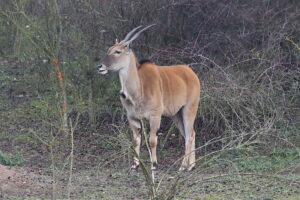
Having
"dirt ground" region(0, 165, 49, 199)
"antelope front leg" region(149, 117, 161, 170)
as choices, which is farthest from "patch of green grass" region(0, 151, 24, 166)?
"antelope front leg" region(149, 117, 161, 170)

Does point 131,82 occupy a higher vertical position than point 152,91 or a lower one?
higher

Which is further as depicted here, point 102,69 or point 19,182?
point 102,69

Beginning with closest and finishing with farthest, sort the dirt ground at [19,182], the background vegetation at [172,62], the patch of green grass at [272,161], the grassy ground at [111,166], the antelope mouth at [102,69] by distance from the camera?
the grassy ground at [111,166]
the dirt ground at [19,182]
the patch of green grass at [272,161]
the antelope mouth at [102,69]
the background vegetation at [172,62]

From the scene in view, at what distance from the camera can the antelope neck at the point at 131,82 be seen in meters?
9.33

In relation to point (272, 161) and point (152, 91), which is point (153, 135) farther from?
point (272, 161)

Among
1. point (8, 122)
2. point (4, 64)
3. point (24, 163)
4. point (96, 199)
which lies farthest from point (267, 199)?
point (4, 64)

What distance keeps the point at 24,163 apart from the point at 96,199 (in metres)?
2.79

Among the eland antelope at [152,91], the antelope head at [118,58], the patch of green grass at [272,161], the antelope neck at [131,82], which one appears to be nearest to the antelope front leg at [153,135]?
the eland antelope at [152,91]

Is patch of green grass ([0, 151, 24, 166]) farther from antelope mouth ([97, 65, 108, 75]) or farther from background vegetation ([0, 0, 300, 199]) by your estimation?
antelope mouth ([97, 65, 108, 75])

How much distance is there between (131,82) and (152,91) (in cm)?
30

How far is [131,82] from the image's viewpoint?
939cm

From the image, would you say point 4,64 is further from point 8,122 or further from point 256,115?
point 256,115

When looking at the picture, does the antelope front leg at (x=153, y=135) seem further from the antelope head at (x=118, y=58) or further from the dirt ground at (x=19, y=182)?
the dirt ground at (x=19, y=182)

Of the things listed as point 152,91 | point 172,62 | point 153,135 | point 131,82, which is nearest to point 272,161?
point 153,135
